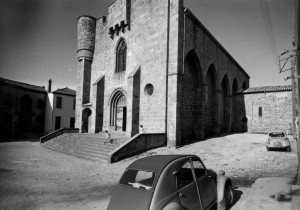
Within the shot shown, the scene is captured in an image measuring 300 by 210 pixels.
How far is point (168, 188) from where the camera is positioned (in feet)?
10.1

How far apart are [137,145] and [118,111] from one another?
6729 millimetres

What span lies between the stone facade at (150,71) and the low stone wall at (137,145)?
818 millimetres

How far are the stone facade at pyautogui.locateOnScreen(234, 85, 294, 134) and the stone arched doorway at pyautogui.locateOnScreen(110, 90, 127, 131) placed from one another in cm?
1480

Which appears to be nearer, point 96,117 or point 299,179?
point 299,179

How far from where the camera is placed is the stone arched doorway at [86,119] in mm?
19675

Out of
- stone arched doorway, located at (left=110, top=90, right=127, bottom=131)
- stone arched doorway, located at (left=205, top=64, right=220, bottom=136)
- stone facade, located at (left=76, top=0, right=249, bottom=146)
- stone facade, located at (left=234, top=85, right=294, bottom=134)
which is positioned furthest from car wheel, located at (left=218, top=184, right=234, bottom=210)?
stone facade, located at (left=234, top=85, right=294, bottom=134)

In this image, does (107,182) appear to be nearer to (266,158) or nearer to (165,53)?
(266,158)

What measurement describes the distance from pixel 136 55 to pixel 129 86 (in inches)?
117

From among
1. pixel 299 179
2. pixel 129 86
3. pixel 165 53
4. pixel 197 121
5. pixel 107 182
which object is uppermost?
pixel 165 53

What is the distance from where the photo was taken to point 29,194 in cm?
580

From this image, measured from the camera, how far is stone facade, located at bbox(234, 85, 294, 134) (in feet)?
68.7

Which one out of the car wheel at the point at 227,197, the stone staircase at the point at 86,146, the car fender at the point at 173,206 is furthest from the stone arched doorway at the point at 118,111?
the car fender at the point at 173,206

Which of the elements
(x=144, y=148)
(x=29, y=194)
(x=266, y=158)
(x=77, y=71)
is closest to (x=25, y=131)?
(x=77, y=71)

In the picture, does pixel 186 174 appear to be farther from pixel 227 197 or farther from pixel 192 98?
pixel 192 98
